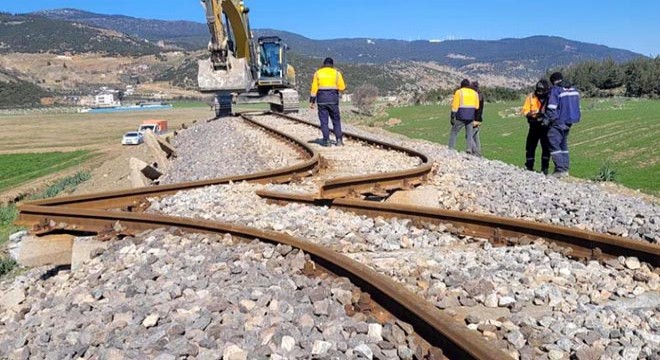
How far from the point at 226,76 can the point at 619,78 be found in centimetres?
8274

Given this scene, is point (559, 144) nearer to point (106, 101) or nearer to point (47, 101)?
point (106, 101)

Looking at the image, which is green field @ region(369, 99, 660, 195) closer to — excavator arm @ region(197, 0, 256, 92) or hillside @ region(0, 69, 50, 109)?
excavator arm @ region(197, 0, 256, 92)

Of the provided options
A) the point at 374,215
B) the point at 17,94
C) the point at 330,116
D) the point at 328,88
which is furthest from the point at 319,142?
the point at 17,94

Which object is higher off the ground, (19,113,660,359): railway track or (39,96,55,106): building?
(19,113,660,359): railway track

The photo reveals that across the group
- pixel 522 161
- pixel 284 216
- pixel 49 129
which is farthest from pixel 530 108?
pixel 49 129

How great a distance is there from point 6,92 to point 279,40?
130158mm

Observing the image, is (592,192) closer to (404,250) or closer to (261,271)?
(404,250)

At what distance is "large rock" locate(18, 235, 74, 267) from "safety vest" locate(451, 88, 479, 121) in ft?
31.1

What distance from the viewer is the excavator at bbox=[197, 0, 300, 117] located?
74.8ft

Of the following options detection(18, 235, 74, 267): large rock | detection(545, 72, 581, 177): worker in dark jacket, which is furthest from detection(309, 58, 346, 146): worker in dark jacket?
detection(18, 235, 74, 267): large rock

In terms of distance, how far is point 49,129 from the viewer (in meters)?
70.8

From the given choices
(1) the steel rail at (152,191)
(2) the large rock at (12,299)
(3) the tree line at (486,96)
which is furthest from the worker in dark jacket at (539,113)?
(3) the tree line at (486,96)

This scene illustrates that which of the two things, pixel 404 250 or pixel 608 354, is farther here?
pixel 404 250

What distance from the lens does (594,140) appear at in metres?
31.0
